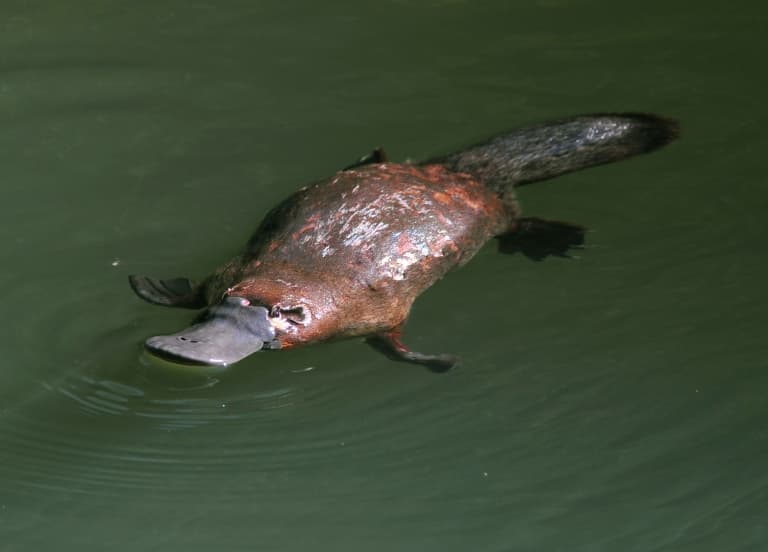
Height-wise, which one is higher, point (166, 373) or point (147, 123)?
point (147, 123)

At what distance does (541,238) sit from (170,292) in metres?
1.33

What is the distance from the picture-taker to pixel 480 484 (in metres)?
3.21

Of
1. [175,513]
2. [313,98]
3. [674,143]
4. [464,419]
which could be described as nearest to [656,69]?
[674,143]

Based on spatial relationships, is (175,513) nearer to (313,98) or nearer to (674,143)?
(313,98)

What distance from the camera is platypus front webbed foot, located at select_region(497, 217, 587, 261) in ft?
12.7

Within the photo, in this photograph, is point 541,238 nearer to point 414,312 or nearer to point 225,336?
point 414,312

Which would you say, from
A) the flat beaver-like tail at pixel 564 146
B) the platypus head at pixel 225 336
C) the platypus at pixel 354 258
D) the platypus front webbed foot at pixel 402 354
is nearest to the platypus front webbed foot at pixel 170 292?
the platypus at pixel 354 258

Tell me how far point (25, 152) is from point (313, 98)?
1.21 metres

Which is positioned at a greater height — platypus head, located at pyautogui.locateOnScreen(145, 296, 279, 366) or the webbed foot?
the webbed foot

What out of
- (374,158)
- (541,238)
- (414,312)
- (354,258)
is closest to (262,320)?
(354,258)

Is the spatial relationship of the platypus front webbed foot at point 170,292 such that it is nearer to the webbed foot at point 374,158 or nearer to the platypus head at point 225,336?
the platypus head at point 225,336

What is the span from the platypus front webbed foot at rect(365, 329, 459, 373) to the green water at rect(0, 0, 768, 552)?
129 mm

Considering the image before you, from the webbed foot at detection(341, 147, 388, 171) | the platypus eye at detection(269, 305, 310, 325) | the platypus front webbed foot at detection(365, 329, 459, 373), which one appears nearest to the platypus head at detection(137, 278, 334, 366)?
the platypus eye at detection(269, 305, 310, 325)

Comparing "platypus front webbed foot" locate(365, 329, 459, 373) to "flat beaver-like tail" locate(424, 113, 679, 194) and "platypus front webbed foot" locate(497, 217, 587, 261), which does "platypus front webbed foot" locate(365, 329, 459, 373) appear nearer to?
"platypus front webbed foot" locate(497, 217, 587, 261)
